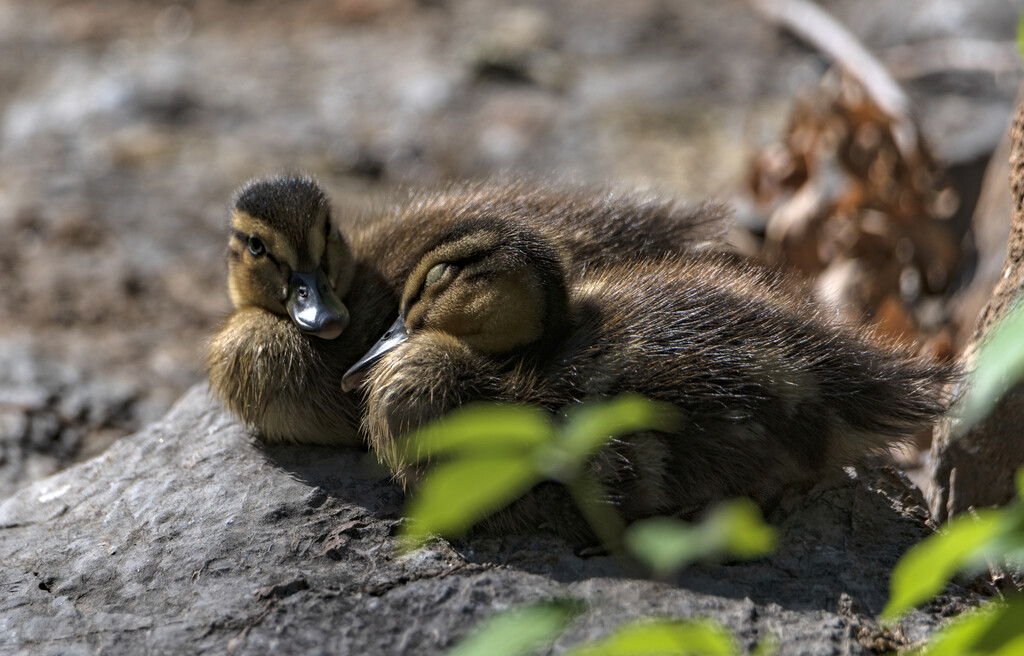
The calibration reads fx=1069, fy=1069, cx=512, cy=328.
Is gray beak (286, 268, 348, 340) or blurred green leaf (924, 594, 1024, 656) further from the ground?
blurred green leaf (924, 594, 1024, 656)

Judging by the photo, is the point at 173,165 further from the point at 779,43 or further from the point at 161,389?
the point at 779,43

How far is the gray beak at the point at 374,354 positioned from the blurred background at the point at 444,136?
1123 mm

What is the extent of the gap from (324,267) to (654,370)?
4.16ft

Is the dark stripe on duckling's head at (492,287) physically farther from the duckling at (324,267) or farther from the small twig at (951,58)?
the small twig at (951,58)

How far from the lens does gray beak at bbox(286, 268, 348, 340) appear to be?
3291mm

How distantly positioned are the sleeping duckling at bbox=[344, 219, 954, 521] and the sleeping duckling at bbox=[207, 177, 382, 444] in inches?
9.6

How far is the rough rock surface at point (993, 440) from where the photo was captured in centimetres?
310

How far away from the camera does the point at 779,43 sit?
29.3 ft

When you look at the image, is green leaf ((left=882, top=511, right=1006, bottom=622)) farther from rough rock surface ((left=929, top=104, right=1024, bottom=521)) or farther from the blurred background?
the blurred background

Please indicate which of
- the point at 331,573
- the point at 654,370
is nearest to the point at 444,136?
the point at 654,370

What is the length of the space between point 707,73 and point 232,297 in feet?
18.9

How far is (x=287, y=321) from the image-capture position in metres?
3.52

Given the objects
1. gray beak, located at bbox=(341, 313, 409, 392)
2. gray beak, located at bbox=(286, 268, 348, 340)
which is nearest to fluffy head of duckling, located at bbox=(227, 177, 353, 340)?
gray beak, located at bbox=(286, 268, 348, 340)

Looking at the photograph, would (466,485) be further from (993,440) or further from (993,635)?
(993,440)
